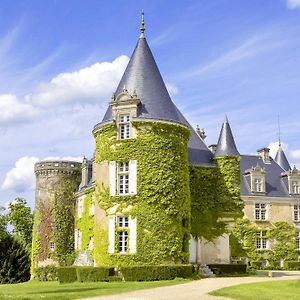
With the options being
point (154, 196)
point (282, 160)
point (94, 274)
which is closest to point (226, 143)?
point (154, 196)

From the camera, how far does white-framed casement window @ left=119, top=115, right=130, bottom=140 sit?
33.8 meters

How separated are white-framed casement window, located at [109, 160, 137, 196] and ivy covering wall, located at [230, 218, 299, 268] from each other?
22403 millimetres

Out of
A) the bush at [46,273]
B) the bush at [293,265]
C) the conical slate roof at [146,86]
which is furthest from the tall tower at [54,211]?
the bush at [293,265]

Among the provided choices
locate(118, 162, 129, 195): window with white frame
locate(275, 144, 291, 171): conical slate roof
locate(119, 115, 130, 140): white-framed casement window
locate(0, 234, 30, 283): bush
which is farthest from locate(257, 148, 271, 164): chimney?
locate(118, 162, 129, 195): window with white frame

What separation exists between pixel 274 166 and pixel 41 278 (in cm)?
2669

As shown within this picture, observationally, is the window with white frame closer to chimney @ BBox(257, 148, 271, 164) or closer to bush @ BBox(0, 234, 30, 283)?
bush @ BBox(0, 234, 30, 283)

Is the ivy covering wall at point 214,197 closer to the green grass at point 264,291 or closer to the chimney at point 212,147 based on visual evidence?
the chimney at point 212,147

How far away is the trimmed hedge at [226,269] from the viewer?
3609 cm

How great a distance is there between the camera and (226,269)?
3641 centimetres

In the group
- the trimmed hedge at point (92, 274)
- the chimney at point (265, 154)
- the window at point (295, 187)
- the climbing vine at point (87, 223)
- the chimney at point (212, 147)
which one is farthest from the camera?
the chimney at point (265, 154)

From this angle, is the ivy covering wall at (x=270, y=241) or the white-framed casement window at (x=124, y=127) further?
the ivy covering wall at (x=270, y=241)

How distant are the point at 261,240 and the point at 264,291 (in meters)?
31.9

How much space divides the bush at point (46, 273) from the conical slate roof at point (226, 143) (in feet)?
55.0

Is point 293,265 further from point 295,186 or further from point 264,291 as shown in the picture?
point 264,291
